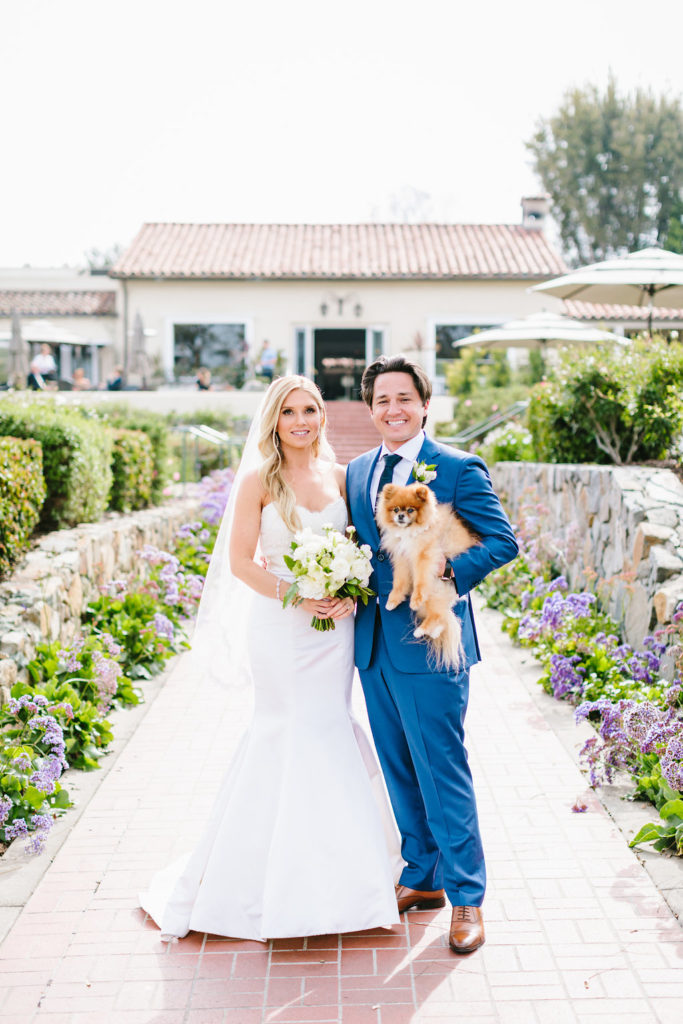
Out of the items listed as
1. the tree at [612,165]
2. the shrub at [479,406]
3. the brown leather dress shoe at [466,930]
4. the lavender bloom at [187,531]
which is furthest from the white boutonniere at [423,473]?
the tree at [612,165]

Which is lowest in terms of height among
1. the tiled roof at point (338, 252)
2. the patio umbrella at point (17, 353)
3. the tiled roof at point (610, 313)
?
the patio umbrella at point (17, 353)

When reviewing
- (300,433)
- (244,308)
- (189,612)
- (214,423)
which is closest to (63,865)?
(300,433)

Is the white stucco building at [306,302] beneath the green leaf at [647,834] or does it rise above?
above

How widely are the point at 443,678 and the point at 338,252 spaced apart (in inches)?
894

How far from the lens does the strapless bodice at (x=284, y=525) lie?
367 cm

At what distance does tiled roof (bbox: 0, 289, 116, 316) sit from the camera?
24562mm

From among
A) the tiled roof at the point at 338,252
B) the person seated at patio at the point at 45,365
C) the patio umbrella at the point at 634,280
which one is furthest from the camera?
the tiled roof at the point at 338,252

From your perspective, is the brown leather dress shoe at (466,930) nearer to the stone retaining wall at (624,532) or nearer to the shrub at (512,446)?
the stone retaining wall at (624,532)

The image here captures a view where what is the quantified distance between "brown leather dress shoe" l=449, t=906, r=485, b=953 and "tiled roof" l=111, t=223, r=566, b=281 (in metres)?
21.0

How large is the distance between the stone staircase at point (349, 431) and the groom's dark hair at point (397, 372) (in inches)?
530

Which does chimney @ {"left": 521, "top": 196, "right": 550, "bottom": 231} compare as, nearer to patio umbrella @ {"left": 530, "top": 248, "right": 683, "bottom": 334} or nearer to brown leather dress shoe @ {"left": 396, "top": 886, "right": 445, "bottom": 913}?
patio umbrella @ {"left": 530, "top": 248, "right": 683, "bottom": 334}

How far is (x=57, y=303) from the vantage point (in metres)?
25.5

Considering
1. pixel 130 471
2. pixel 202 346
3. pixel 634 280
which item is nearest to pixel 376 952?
pixel 130 471

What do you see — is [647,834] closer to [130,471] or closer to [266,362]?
[130,471]
